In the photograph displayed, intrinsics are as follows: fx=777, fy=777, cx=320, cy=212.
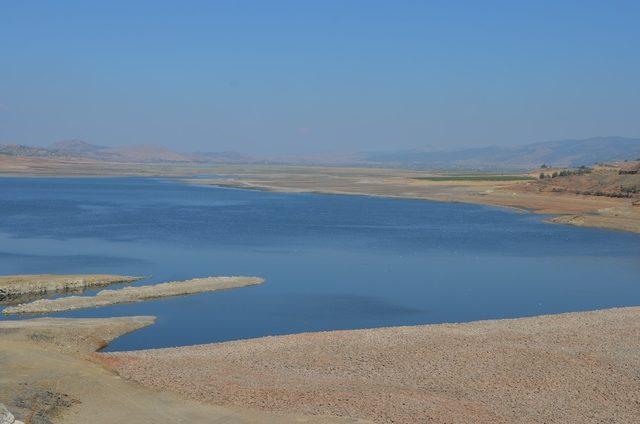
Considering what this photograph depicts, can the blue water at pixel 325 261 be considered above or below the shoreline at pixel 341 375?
below

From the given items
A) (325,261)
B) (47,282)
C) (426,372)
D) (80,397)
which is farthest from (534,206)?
(80,397)

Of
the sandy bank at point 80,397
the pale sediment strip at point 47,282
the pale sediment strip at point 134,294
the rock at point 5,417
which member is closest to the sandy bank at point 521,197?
the pale sediment strip at point 134,294

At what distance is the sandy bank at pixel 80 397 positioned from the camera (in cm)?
1592

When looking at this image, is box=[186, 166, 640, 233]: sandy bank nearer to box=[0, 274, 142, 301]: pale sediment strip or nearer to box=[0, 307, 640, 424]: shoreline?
box=[0, 307, 640, 424]: shoreline

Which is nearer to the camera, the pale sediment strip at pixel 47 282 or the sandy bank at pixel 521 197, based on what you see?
the pale sediment strip at pixel 47 282

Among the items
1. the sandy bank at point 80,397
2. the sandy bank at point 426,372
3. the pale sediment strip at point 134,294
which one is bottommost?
the pale sediment strip at point 134,294

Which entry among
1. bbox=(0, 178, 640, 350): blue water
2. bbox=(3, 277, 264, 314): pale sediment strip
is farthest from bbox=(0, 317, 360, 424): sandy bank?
bbox=(3, 277, 264, 314): pale sediment strip

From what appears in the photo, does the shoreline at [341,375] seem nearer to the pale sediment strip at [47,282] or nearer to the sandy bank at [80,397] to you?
the sandy bank at [80,397]

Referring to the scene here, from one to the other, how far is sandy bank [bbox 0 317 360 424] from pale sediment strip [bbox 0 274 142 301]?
11.5 meters

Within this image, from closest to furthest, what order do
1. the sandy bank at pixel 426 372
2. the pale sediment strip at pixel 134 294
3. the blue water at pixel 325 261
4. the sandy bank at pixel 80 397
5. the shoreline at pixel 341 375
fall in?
the sandy bank at pixel 80 397 < the shoreline at pixel 341 375 < the sandy bank at pixel 426 372 < the pale sediment strip at pixel 134 294 < the blue water at pixel 325 261

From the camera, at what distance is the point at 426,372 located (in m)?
20.9

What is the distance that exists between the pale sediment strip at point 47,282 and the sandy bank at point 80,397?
11456mm

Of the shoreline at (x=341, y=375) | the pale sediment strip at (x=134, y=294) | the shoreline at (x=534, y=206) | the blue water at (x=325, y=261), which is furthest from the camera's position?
the shoreline at (x=534, y=206)

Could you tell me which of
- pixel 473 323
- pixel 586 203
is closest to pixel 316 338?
pixel 473 323
